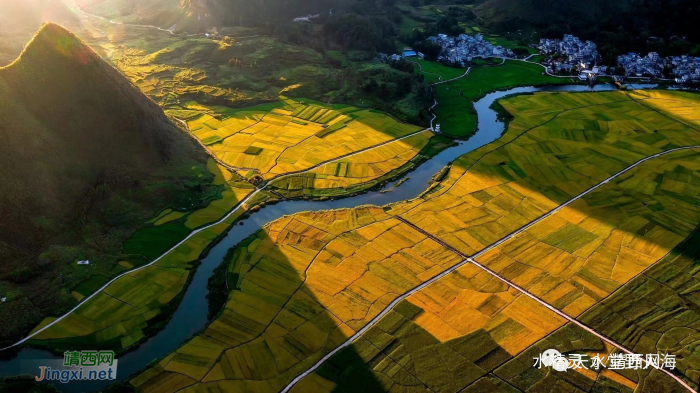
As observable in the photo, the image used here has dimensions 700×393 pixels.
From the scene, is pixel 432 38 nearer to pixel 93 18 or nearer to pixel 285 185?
pixel 285 185

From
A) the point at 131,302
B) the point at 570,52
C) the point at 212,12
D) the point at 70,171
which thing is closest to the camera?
the point at 131,302

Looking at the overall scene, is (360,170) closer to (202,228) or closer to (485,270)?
(202,228)

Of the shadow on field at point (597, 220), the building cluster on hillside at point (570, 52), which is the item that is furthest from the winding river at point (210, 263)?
the building cluster on hillside at point (570, 52)

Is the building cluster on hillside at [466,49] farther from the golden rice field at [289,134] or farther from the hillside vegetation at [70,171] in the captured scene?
the hillside vegetation at [70,171]

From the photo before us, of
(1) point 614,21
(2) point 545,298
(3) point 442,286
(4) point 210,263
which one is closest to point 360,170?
(3) point 442,286

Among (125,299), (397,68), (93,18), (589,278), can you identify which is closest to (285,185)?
(125,299)
